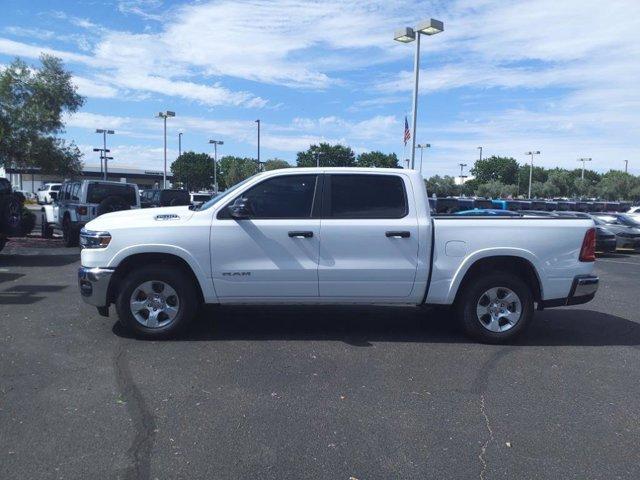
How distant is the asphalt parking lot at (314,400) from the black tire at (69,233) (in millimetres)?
8544

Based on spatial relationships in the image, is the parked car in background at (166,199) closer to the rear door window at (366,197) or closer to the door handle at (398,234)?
the rear door window at (366,197)

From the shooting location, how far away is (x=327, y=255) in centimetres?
637

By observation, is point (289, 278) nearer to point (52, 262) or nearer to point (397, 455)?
point (397, 455)

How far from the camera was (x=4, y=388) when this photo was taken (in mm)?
4906

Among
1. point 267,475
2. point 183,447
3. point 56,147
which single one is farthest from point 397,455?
point 56,147

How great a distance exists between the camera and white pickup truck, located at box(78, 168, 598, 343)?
632 centimetres

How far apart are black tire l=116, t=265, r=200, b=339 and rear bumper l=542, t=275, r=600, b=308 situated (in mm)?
4031

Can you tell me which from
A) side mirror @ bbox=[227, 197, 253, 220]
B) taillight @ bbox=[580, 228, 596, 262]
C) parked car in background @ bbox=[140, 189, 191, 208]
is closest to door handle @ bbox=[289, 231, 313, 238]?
side mirror @ bbox=[227, 197, 253, 220]

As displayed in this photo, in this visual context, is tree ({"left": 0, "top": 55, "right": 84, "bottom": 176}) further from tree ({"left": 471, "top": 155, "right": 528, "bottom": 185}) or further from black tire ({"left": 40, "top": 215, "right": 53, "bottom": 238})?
tree ({"left": 471, "top": 155, "right": 528, "bottom": 185})

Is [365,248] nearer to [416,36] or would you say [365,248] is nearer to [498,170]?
[416,36]

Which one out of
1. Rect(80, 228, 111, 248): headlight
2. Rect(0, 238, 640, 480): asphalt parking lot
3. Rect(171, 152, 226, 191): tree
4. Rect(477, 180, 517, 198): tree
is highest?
Rect(171, 152, 226, 191): tree

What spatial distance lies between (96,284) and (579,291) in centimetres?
537

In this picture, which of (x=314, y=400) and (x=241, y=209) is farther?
(x=241, y=209)

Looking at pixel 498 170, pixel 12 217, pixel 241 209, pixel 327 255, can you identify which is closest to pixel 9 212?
pixel 12 217
